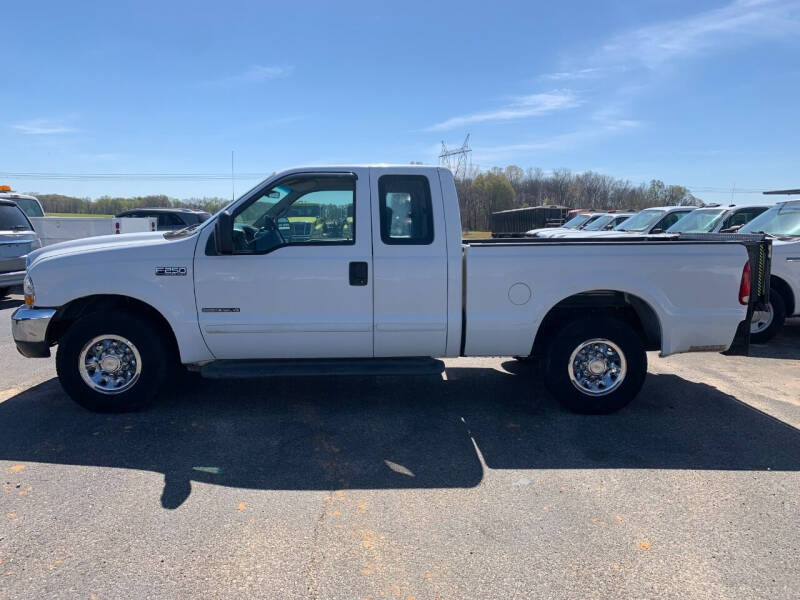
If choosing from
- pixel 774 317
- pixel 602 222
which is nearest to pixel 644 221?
pixel 602 222

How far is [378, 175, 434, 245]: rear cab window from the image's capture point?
16.1 feet

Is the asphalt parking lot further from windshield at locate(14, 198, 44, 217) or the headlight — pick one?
windshield at locate(14, 198, 44, 217)

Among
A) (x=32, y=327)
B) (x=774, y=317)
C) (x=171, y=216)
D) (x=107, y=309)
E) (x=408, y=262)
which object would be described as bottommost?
(x=774, y=317)

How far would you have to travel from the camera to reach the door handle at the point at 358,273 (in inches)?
190

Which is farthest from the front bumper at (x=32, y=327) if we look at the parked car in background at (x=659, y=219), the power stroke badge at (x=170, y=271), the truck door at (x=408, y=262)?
the parked car in background at (x=659, y=219)

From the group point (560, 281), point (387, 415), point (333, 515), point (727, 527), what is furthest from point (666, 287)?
point (333, 515)

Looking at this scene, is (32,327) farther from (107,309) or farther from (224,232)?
(224,232)

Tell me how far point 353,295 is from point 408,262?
0.54 m

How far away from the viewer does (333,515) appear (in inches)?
136

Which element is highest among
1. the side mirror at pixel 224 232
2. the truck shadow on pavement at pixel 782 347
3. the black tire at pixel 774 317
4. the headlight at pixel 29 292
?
the side mirror at pixel 224 232

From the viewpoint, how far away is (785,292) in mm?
8133

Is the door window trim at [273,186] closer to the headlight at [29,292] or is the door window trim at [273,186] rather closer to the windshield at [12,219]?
the headlight at [29,292]

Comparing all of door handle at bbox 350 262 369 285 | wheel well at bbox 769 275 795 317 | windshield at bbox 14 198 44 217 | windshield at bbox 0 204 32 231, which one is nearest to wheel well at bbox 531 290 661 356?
door handle at bbox 350 262 369 285

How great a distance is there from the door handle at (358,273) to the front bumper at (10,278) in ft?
27.5
